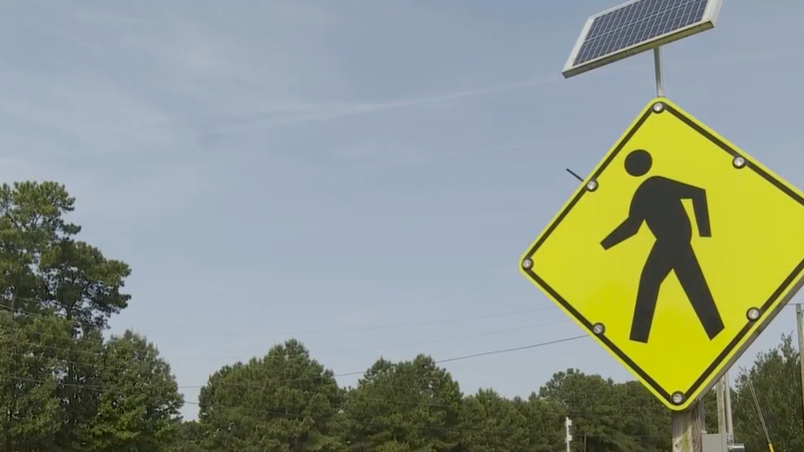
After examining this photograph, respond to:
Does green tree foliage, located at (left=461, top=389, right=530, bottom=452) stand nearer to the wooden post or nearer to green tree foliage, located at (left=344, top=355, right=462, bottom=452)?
green tree foliage, located at (left=344, top=355, right=462, bottom=452)

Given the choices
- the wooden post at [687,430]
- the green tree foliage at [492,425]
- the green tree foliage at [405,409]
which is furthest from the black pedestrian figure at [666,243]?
the green tree foliage at [492,425]

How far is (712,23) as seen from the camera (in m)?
3.58

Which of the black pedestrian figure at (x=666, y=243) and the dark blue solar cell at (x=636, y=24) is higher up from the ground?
the dark blue solar cell at (x=636, y=24)

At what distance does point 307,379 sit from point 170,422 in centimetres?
1859

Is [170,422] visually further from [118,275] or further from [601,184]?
[601,184]

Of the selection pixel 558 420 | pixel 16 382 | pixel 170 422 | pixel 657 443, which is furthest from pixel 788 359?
pixel 657 443

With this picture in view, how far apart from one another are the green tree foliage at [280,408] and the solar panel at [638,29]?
2776 inches

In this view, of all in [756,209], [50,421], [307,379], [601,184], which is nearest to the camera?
[756,209]

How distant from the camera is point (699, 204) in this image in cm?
326

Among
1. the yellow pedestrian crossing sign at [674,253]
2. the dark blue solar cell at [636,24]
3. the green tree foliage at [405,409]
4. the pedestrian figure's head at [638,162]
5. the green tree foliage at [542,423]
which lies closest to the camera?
the yellow pedestrian crossing sign at [674,253]

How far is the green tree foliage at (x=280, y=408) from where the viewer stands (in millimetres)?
72875

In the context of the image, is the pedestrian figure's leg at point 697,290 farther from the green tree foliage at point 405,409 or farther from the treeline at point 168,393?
the green tree foliage at point 405,409

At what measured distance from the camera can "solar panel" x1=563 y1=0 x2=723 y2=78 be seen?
146 inches

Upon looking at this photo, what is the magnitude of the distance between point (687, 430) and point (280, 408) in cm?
7287
